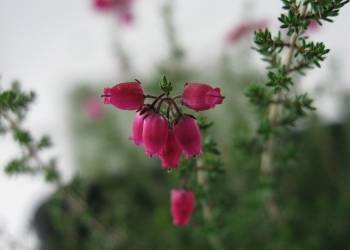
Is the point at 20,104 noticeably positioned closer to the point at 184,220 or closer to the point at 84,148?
the point at 184,220

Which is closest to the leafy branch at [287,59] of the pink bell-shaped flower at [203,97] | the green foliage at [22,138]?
the pink bell-shaped flower at [203,97]

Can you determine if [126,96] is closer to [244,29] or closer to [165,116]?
[165,116]

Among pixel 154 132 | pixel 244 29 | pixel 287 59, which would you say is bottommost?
pixel 154 132

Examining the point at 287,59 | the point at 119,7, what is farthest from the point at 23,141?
the point at 119,7

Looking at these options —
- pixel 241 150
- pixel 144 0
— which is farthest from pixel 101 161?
pixel 241 150

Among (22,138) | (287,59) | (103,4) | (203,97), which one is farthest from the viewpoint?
(103,4)

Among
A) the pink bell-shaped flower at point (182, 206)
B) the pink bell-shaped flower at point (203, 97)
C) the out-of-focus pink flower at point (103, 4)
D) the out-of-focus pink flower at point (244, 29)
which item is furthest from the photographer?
the out-of-focus pink flower at point (244, 29)

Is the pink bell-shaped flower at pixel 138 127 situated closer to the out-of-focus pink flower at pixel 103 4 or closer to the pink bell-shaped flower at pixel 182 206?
the pink bell-shaped flower at pixel 182 206
